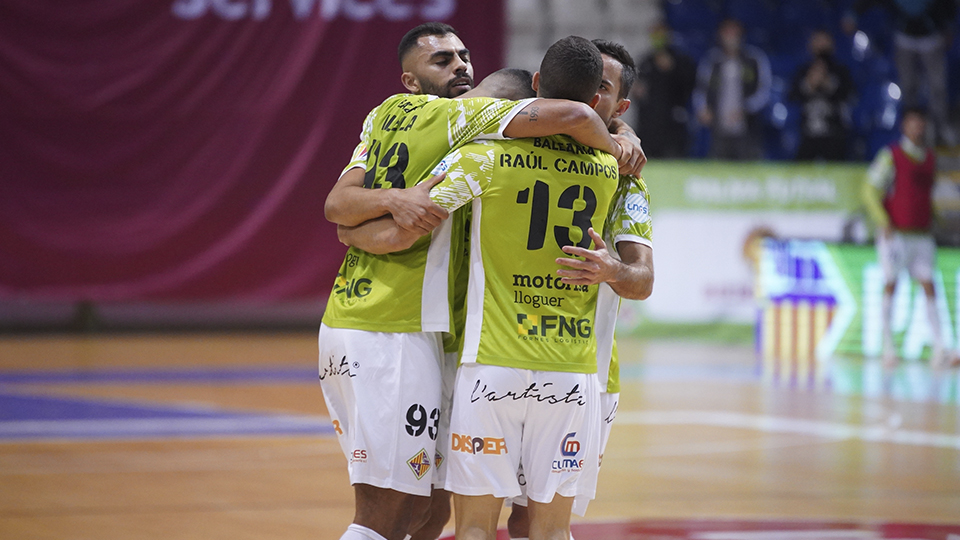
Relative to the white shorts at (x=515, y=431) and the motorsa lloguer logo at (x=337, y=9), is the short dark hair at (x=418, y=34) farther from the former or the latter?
the motorsa lloguer logo at (x=337, y=9)

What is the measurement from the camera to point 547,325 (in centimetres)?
369

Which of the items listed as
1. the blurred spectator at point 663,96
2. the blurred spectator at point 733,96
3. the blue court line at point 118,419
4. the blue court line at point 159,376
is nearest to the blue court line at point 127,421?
the blue court line at point 118,419

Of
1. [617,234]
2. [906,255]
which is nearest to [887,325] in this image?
[906,255]

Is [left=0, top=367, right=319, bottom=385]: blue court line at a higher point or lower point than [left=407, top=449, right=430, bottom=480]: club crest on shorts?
lower

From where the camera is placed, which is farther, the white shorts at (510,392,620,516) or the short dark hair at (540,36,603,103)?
the white shorts at (510,392,620,516)

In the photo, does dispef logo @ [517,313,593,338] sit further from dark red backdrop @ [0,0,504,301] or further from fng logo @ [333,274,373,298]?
dark red backdrop @ [0,0,504,301]

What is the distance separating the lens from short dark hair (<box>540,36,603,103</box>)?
3.64m

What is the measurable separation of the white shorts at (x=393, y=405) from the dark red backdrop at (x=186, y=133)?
12.5m

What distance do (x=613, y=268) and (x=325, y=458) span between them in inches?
162

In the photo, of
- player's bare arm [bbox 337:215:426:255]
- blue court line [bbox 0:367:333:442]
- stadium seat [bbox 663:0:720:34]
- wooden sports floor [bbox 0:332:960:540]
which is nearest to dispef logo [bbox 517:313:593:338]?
player's bare arm [bbox 337:215:426:255]

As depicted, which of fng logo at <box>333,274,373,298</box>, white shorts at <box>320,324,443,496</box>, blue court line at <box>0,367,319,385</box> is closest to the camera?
white shorts at <box>320,324,443,496</box>

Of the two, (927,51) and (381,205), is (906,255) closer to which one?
(927,51)

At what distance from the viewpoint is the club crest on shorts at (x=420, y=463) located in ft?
12.5

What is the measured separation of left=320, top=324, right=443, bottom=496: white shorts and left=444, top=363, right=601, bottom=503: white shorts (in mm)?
160
